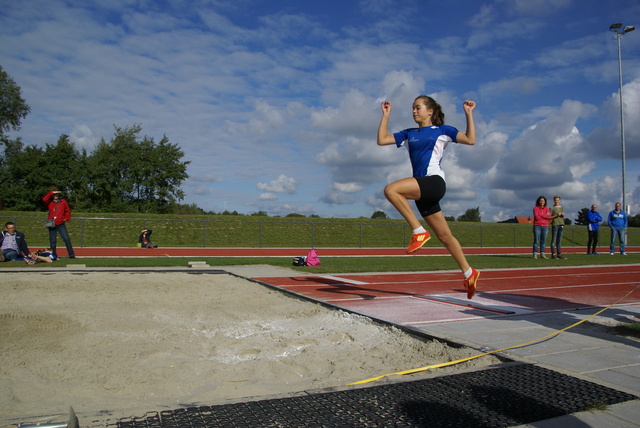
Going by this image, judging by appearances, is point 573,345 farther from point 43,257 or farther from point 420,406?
point 43,257

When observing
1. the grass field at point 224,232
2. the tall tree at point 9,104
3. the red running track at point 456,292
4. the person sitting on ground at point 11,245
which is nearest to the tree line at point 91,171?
the tall tree at point 9,104

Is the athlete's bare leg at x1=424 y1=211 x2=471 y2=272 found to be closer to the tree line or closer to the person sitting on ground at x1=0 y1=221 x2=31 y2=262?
the person sitting on ground at x1=0 y1=221 x2=31 y2=262

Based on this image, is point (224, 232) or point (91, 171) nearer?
point (224, 232)

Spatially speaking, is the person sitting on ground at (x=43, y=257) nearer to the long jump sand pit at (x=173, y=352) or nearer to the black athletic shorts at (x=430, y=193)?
the long jump sand pit at (x=173, y=352)

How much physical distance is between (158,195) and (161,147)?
16.4 feet

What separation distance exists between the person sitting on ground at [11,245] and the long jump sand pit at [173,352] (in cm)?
660

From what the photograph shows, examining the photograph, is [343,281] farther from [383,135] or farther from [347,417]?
Answer: [347,417]

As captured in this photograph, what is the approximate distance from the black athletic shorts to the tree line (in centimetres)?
4088

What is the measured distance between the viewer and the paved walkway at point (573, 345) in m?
2.17

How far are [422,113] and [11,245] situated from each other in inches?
455

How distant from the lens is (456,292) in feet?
23.2

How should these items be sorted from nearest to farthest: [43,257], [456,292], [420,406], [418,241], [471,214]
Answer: [420,406]
[418,241]
[456,292]
[43,257]
[471,214]

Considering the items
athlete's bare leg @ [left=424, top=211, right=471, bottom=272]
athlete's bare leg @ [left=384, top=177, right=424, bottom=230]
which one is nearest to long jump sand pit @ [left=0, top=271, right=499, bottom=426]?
athlete's bare leg @ [left=424, top=211, right=471, bottom=272]

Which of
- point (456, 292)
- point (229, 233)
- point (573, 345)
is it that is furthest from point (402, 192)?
point (229, 233)
